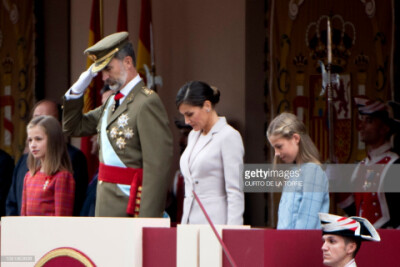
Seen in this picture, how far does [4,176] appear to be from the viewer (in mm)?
6699

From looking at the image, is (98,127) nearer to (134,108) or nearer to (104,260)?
(134,108)

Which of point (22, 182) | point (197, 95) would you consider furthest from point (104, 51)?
point (22, 182)

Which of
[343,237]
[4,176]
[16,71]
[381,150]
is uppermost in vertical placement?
[16,71]

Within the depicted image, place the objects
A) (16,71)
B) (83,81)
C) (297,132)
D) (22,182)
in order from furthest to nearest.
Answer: (16,71)
(22,182)
(83,81)
(297,132)

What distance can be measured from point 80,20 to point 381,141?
3.55 meters

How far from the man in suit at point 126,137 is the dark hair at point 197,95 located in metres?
0.15

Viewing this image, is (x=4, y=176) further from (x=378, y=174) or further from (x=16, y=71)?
(x=378, y=174)

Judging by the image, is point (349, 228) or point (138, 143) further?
point (138, 143)

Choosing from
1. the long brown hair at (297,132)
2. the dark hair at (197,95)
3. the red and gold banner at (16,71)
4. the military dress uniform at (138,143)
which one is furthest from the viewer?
the red and gold banner at (16,71)

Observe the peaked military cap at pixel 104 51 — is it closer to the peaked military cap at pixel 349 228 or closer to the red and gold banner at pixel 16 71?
the peaked military cap at pixel 349 228

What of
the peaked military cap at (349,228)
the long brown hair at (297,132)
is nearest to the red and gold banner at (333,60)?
the long brown hair at (297,132)

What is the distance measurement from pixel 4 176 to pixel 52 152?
1.25 metres

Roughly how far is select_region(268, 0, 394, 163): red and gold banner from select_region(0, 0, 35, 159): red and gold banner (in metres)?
2.45

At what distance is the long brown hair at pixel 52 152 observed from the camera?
18.2ft
